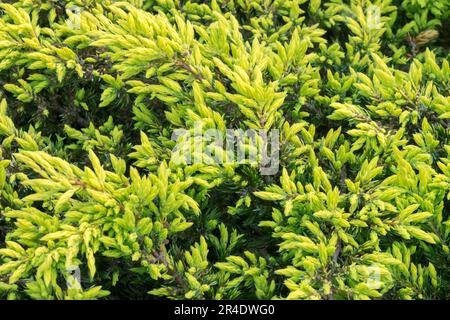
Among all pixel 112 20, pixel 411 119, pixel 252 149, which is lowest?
pixel 252 149

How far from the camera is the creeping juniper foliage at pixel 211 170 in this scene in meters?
2.44

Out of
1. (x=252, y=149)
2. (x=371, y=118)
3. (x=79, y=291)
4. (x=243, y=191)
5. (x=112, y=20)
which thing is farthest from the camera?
(x=112, y=20)

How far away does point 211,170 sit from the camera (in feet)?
8.44

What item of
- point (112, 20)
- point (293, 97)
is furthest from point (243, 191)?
point (112, 20)

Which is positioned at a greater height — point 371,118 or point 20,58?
point 20,58

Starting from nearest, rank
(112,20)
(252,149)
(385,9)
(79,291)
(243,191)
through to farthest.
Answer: (79,291) → (252,149) → (243,191) → (112,20) → (385,9)

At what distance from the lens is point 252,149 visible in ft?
8.45

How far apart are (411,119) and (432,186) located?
17.6 inches

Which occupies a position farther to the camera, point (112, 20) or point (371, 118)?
point (112, 20)

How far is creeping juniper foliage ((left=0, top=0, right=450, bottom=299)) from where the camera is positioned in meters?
2.44

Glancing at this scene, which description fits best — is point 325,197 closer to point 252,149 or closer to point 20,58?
point 252,149
